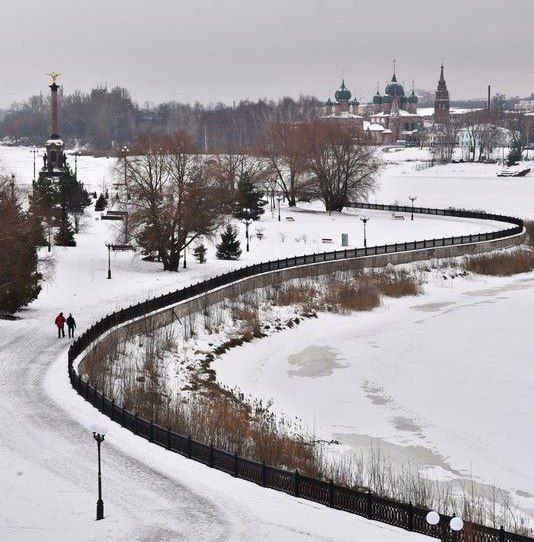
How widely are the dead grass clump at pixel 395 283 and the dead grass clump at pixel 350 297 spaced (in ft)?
4.32

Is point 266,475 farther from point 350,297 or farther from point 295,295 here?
point 350,297

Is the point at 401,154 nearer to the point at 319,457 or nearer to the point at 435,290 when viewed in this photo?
the point at 435,290

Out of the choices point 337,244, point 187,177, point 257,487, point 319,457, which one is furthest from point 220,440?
point 337,244

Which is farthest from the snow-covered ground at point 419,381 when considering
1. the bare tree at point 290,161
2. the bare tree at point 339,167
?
the bare tree at point 290,161

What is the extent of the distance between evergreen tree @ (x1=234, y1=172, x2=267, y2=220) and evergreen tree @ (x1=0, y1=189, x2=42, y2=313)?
106ft

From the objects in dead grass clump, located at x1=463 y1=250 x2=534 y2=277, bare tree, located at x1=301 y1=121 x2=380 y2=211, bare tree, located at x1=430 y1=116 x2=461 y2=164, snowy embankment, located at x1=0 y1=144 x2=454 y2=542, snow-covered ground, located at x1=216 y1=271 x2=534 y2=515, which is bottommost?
snow-covered ground, located at x1=216 y1=271 x2=534 y2=515

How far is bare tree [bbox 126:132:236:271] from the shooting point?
5600cm

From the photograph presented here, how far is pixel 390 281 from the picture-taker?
62.3 meters

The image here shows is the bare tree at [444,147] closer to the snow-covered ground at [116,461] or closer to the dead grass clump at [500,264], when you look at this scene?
the dead grass clump at [500,264]

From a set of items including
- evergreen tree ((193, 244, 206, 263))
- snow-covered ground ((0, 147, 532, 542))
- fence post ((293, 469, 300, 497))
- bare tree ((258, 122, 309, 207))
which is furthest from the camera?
bare tree ((258, 122, 309, 207))

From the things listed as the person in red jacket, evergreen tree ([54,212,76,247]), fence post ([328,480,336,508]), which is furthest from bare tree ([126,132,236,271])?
fence post ([328,480,336,508])

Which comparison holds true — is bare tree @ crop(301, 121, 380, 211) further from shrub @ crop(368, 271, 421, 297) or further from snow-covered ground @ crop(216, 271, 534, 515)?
snow-covered ground @ crop(216, 271, 534, 515)

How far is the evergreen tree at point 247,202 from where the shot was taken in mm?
77062

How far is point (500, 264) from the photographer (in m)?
70.1
